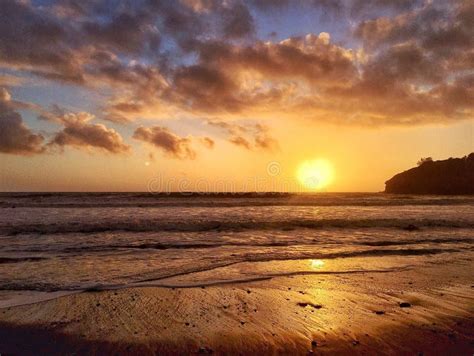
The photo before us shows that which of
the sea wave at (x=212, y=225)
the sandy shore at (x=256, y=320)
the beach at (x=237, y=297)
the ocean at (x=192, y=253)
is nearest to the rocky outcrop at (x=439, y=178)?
the sea wave at (x=212, y=225)

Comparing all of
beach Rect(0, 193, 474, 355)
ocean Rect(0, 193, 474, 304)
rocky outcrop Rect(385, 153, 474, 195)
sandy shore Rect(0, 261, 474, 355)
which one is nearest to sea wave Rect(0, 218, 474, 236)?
ocean Rect(0, 193, 474, 304)

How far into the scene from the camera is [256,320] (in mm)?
4906

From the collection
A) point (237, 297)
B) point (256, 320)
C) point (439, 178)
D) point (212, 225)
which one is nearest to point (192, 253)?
point (237, 297)

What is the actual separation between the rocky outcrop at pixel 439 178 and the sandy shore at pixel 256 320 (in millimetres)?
75295

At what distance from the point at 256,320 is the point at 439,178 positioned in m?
81.2

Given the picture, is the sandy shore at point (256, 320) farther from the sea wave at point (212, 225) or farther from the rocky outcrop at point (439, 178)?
the rocky outcrop at point (439, 178)

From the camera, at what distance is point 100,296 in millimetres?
6047

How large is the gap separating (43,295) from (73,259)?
334 centimetres

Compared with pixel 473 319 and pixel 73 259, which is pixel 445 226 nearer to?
pixel 473 319

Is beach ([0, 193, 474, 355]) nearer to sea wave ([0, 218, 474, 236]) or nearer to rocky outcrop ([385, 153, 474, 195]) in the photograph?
sea wave ([0, 218, 474, 236])

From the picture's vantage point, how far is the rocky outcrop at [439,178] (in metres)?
70.2

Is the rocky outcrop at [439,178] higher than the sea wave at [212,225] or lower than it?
higher

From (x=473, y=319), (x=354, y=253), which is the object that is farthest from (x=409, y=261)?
(x=473, y=319)

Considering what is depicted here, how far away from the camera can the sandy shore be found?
4086mm
